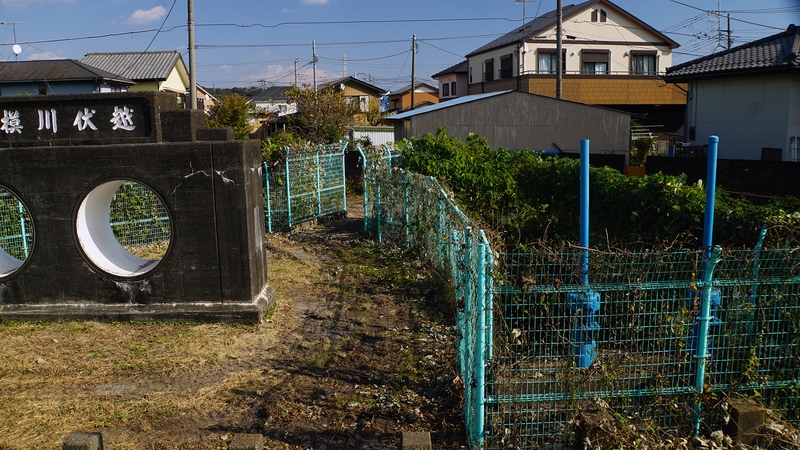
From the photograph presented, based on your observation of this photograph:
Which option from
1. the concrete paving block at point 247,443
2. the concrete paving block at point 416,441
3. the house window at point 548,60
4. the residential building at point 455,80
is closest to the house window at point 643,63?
the house window at point 548,60

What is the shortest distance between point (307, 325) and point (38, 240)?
12.2 ft

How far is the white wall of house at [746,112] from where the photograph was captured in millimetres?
16734

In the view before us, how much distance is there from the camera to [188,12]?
17.6 metres

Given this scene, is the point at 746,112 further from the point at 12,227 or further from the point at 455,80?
the point at 455,80

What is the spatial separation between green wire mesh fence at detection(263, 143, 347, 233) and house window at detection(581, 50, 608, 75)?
75.5 ft

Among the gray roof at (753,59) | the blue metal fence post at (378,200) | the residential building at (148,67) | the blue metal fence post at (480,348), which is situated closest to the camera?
the blue metal fence post at (480,348)

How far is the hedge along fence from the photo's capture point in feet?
13.0

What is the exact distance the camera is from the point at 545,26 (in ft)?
104

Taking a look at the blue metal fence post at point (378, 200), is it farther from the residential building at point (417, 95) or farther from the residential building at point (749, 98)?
the residential building at point (417, 95)

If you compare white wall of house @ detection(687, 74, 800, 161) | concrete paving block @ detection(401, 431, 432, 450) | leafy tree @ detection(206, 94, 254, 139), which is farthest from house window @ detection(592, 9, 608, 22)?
concrete paving block @ detection(401, 431, 432, 450)

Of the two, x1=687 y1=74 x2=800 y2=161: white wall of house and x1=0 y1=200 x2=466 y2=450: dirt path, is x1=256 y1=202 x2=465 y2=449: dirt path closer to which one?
x1=0 y1=200 x2=466 y2=450: dirt path

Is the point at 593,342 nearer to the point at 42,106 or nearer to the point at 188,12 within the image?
the point at 42,106

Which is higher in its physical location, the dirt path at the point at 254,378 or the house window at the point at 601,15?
the house window at the point at 601,15

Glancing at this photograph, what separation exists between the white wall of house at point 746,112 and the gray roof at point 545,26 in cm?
1312
